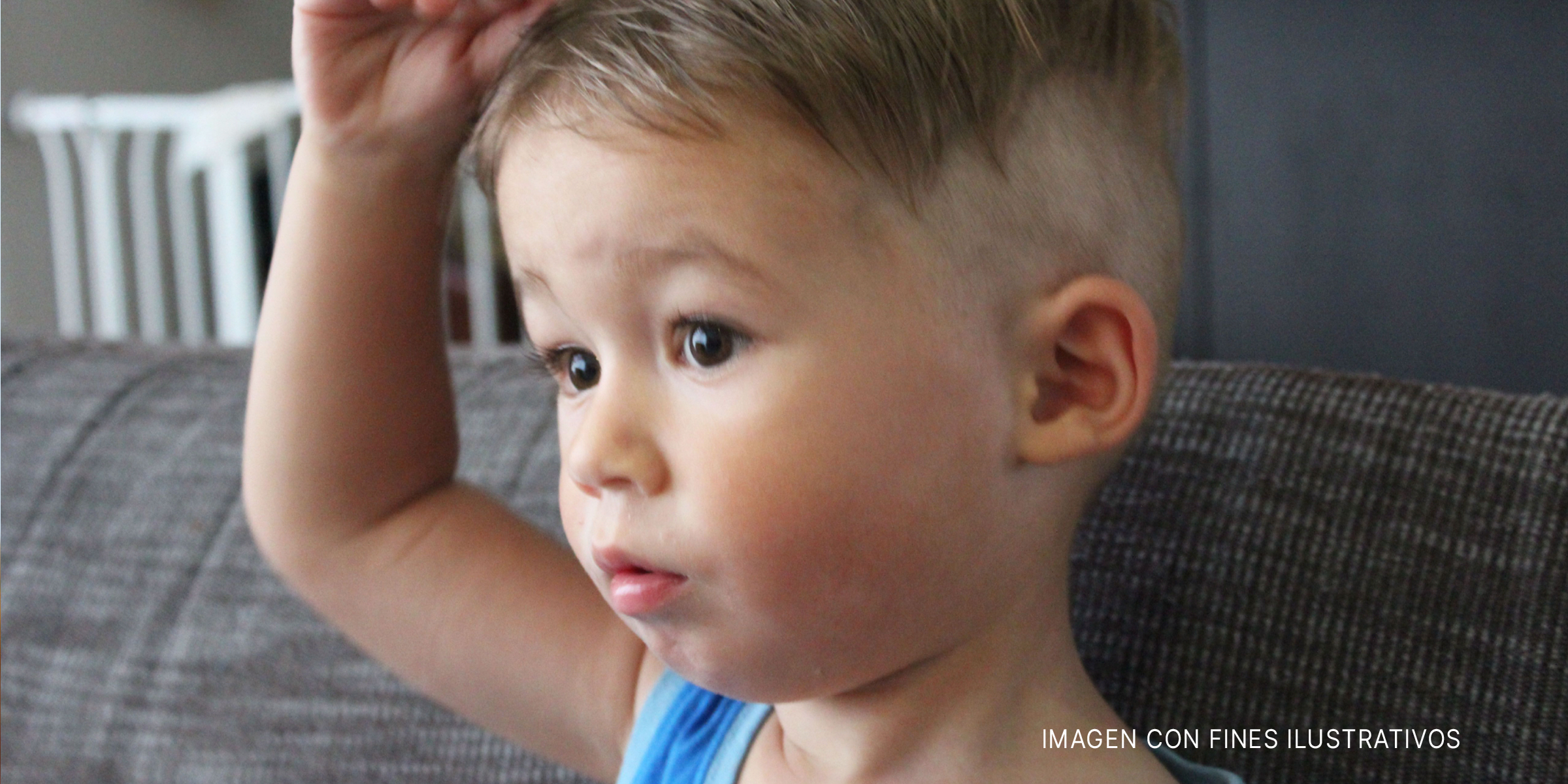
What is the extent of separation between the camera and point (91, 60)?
3.44 metres

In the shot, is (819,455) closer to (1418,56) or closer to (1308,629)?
(1308,629)

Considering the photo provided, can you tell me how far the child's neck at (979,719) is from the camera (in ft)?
2.20

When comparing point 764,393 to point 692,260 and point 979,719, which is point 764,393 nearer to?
point 692,260

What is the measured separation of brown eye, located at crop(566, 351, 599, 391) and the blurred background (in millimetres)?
1762

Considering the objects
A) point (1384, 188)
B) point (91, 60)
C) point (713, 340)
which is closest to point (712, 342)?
point (713, 340)

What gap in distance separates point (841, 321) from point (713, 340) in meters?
0.05

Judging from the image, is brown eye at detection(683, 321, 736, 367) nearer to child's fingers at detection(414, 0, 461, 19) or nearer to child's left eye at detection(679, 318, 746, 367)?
child's left eye at detection(679, 318, 746, 367)

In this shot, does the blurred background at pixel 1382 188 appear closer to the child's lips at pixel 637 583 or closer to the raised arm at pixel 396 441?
the raised arm at pixel 396 441

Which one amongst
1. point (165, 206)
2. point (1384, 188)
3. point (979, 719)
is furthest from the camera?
point (165, 206)

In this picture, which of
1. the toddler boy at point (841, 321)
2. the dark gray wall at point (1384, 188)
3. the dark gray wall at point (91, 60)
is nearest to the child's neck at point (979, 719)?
the toddler boy at point (841, 321)

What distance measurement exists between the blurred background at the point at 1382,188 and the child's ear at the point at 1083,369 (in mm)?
1652

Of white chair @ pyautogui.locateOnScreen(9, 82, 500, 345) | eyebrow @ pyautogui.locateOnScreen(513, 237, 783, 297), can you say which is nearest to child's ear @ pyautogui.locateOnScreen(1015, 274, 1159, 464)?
eyebrow @ pyautogui.locateOnScreen(513, 237, 783, 297)

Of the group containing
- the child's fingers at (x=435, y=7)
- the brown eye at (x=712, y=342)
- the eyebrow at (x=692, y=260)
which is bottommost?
the brown eye at (x=712, y=342)

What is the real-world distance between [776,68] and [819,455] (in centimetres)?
16
